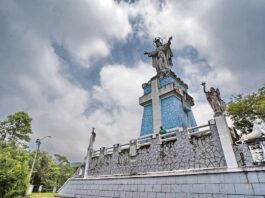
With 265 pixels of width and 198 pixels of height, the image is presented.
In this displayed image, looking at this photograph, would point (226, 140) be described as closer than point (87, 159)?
Yes

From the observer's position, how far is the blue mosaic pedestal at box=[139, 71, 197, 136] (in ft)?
49.1

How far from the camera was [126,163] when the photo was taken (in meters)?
12.1

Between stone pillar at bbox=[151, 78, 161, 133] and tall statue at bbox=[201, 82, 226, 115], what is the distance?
260 inches

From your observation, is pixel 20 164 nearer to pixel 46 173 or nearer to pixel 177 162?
pixel 177 162

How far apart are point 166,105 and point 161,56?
6897 mm

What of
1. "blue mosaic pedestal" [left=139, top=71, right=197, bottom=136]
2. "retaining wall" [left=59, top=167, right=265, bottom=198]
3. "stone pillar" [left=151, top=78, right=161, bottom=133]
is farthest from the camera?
"stone pillar" [left=151, top=78, right=161, bottom=133]

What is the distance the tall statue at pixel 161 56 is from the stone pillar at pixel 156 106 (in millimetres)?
2176

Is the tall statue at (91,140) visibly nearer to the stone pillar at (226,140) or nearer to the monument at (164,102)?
the monument at (164,102)

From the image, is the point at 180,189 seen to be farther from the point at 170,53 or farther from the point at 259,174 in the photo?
the point at 170,53

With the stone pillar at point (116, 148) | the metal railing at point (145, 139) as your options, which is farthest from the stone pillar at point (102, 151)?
the metal railing at point (145, 139)

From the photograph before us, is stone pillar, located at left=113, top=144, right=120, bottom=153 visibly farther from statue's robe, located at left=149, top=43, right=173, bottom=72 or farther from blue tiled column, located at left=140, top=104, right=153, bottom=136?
statue's robe, located at left=149, top=43, right=173, bottom=72

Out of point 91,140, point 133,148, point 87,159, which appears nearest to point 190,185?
point 133,148

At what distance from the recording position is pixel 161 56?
65.2 feet

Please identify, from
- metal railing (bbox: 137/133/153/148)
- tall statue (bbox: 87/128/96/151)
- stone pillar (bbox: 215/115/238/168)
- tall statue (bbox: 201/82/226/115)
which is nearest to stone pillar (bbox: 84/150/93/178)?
tall statue (bbox: 87/128/96/151)
